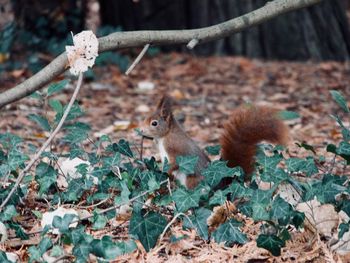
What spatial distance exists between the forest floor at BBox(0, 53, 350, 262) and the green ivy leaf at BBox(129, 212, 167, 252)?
163 centimetres

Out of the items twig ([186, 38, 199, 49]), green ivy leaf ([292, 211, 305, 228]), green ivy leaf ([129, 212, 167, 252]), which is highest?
twig ([186, 38, 199, 49])

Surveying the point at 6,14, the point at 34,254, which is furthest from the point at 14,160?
the point at 6,14

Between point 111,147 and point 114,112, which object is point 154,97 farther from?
point 111,147

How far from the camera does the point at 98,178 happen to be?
3109mm

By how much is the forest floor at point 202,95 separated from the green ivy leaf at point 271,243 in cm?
161

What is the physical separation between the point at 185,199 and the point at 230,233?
0.21m

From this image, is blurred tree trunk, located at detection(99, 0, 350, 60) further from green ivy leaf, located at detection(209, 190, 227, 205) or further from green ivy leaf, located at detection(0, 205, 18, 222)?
green ivy leaf, located at detection(0, 205, 18, 222)

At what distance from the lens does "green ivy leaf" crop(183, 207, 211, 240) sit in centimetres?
285

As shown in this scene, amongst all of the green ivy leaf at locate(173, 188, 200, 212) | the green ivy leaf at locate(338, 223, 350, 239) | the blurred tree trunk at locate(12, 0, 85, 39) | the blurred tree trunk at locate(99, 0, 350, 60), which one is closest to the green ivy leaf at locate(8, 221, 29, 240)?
the green ivy leaf at locate(173, 188, 200, 212)

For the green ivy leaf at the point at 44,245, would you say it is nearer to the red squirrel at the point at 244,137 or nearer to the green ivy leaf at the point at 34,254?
the green ivy leaf at the point at 34,254

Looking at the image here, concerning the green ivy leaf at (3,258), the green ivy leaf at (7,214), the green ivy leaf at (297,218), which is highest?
the green ivy leaf at (7,214)

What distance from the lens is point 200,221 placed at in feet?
9.39

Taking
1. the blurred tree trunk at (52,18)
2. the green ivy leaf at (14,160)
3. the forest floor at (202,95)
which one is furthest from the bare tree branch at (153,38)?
the blurred tree trunk at (52,18)

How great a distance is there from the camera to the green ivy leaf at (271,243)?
2713 millimetres
